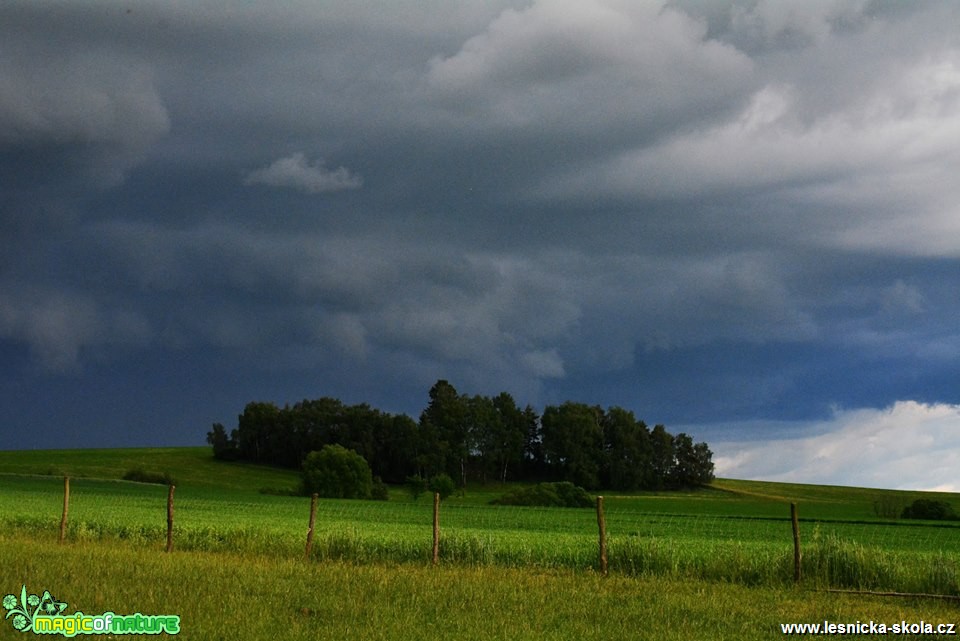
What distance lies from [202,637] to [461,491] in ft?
338

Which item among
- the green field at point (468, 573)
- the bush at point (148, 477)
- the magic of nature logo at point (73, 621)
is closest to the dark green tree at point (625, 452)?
the bush at point (148, 477)

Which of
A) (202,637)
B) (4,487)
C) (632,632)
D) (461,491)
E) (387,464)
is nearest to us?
(202,637)

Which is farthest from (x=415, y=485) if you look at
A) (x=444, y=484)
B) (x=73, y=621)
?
(x=73, y=621)

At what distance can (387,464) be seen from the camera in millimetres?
127062

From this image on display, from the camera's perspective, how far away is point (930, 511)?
65688 mm

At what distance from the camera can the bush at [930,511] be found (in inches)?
2554

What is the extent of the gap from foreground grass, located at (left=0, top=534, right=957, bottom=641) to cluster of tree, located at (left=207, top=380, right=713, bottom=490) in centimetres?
10141

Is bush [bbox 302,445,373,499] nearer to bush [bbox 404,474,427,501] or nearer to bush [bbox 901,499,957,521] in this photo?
bush [bbox 404,474,427,501]

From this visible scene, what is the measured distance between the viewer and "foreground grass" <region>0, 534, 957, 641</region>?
14.8 m

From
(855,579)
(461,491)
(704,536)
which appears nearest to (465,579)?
(855,579)

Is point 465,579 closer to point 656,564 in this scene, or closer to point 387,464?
point 656,564

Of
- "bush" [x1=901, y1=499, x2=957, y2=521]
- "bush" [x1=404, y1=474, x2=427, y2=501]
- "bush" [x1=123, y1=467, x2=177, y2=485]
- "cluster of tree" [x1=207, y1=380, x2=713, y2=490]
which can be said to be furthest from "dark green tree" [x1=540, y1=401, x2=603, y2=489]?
"bush" [x1=901, y1=499, x2=957, y2=521]

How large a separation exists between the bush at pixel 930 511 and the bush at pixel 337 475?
4778cm

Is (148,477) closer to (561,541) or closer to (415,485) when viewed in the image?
(415,485)
